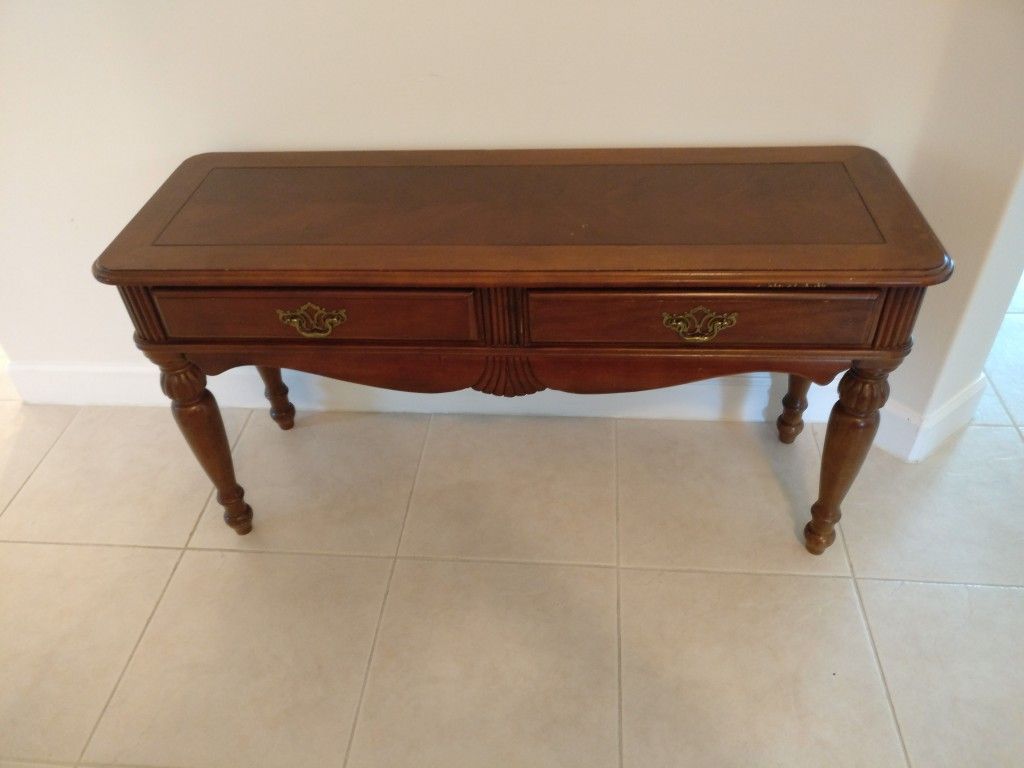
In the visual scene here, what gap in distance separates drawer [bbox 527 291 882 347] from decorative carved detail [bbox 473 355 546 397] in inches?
3.0

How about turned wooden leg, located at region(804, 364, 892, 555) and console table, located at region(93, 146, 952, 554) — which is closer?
console table, located at region(93, 146, 952, 554)

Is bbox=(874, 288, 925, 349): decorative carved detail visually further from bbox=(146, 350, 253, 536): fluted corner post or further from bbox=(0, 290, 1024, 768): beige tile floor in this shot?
bbox=(146, 350, 253, 536): fluted corner post

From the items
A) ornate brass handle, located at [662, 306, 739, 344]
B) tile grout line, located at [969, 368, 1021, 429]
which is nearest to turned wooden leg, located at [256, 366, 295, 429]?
ornate brass handle, located at [662, 306, 739, 344]

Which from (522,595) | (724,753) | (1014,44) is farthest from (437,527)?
(1014,44)

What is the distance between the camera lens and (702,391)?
1.81m

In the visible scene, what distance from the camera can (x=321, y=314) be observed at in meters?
1.25

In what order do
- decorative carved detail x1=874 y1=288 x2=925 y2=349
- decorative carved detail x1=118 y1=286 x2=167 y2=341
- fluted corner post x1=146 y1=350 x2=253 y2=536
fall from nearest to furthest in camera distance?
decorative carved detail x1=874 y1=288 x2=925 y2=349
decorative carved detail x1=118 y1=286 x2=167 y2=341
fluted corner post x1=146 y1=350 x2=253 y2=536

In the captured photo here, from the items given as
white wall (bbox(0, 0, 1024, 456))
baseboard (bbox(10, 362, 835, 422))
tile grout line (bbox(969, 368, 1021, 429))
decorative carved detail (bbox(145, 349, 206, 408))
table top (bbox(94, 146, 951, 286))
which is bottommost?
tile grout line (bbox(969, 368, 1021, 429))

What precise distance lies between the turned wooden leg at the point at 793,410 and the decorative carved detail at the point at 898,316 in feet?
1.60

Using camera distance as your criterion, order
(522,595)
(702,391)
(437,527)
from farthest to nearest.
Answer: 1. (702,391)
2. (437,527)
3. (522,595)

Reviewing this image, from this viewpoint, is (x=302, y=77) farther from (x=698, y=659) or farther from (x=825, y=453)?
(x=698, y=659)

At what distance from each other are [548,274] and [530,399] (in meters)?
0.75

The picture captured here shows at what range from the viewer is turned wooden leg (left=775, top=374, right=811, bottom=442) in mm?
1704

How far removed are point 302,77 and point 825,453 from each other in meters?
1.18
